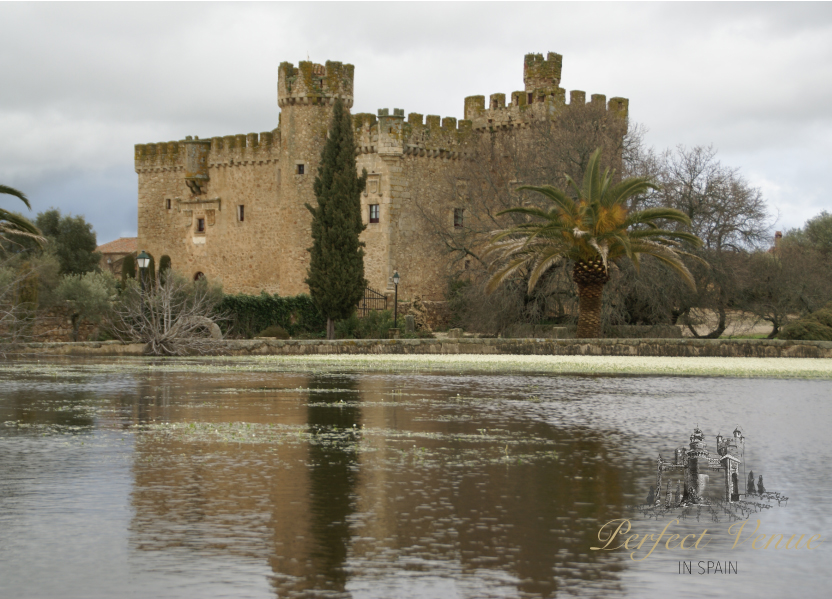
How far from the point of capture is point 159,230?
51.5 m

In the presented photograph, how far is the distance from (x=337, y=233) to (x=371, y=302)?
22.5 feet

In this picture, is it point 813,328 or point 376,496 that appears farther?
point 813,328

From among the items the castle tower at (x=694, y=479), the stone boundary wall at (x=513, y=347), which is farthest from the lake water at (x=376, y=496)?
the stone boundary wall at (x=513, y=347)

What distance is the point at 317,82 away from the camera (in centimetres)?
4328

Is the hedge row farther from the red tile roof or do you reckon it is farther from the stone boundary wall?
the red tile roof

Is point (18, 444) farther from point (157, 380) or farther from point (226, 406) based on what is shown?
point (157, 380)

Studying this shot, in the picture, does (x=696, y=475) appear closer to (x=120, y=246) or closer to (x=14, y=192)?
(x=14, y=192)

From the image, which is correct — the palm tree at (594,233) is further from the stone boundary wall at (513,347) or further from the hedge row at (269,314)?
the hedge row at (269,314)

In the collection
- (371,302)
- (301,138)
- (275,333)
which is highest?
(301,138)

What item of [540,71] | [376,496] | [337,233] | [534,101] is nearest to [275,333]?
[337,233]

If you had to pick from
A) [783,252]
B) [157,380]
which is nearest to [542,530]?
[157,380]

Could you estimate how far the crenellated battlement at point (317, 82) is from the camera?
43281 mm

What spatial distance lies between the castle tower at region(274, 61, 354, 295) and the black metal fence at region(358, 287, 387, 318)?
3.49 metres

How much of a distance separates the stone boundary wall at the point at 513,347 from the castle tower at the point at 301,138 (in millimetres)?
17862
